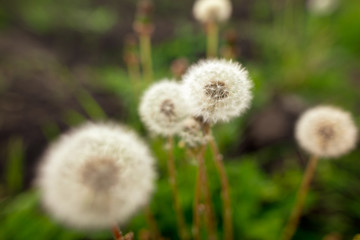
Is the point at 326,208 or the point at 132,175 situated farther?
the point at 326,208

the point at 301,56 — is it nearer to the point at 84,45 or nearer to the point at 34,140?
the point at 84,45

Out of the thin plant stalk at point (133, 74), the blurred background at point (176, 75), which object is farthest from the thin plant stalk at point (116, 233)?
the thin plant stalk at point (133, 74)

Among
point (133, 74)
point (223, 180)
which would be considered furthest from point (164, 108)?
point (133, 74)

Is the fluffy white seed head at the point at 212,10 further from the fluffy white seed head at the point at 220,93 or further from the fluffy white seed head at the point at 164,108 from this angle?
the fluffy white seed head at the point at 220,93

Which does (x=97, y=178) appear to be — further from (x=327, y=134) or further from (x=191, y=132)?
(x=327, y=134)

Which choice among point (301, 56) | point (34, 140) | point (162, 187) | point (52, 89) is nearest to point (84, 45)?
point (52, 89)
